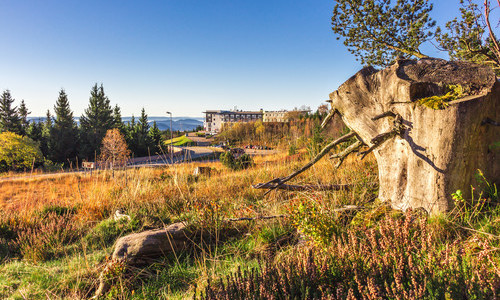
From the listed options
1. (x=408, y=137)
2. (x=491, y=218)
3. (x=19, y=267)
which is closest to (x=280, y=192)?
(x=408, y=137)

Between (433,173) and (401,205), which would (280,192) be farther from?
(433,173)

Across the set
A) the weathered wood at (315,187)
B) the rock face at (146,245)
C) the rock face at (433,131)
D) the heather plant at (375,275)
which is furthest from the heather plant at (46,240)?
the rock face at (433,131)

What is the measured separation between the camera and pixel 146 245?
10.5 ft

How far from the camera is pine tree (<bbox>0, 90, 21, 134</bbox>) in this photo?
34141 millimetres

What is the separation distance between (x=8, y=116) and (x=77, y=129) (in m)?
9.38

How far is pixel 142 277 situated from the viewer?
2.91 meters

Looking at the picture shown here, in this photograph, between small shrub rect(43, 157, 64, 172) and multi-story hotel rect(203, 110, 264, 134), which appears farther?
multi-story hotel rect(203, 110, 264, 134)

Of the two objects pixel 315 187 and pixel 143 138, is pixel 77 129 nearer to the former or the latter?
pixel 143 138

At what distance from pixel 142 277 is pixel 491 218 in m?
3.76

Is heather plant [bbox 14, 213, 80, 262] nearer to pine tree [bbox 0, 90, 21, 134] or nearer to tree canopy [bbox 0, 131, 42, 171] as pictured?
tree canopy [bbox 0, 131, 42, 171]

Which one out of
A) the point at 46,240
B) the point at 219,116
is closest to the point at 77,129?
the point at 46,240

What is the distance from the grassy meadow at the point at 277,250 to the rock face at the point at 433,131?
0.80ft

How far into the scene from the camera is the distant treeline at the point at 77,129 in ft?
110

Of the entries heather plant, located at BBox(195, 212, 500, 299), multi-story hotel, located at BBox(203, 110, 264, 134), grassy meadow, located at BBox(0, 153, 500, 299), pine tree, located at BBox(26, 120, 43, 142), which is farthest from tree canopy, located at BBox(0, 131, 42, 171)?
multi-story hotel, located at BBox(203, 110, 264, 134)
